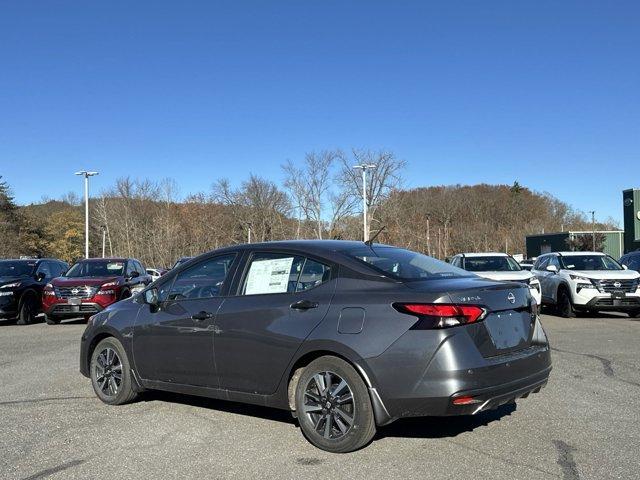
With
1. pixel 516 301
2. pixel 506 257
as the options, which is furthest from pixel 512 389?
pixel 506 257

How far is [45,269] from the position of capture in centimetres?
1683

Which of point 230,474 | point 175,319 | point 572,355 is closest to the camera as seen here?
point 230,474

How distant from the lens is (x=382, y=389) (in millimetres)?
4578

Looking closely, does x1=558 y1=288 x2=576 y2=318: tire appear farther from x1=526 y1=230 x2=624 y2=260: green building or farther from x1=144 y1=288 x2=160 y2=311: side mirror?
x1=526 y1=230 x2=624 y2=260: green building

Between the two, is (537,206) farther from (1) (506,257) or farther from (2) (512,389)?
(2) (512,389)

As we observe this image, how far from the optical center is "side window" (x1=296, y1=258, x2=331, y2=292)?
204 inches

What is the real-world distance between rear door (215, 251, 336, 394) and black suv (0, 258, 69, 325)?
11480mm

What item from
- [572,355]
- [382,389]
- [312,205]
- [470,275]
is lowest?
[572,355]

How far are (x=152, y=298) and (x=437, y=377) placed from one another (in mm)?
3066

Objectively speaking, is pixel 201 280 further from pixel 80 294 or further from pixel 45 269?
pixel 45 269

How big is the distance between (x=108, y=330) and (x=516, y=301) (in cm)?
410

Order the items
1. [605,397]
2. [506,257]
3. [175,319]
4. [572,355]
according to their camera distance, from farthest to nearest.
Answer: [506,257] → [572,355] → [605,397] → [175,319]

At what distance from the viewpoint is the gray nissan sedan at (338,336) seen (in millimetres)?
4516

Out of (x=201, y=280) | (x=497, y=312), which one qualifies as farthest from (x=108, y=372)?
(x=497, y=312)
